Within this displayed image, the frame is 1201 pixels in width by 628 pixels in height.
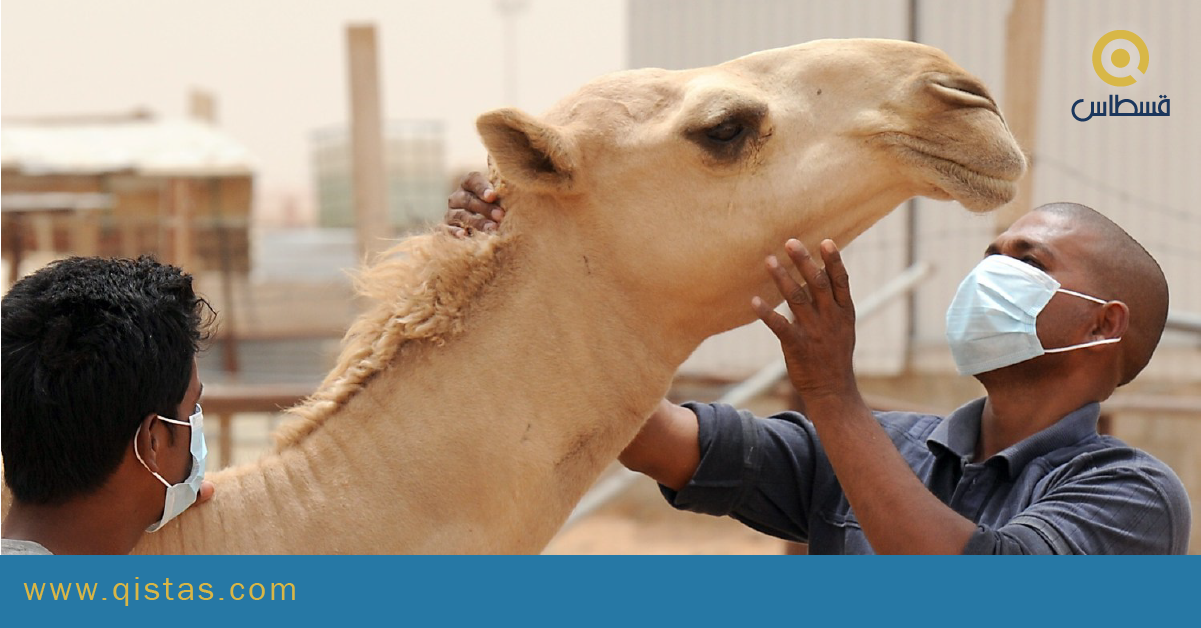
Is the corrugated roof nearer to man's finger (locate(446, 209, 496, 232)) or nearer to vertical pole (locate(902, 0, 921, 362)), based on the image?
vertical pole (locate(902, 0, 921, 362))

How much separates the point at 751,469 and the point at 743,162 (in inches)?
30.7

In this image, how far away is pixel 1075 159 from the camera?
7.87m

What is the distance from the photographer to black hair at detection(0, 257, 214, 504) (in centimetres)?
203

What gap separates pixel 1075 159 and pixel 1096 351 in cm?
579

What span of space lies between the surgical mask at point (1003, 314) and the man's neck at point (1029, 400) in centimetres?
6

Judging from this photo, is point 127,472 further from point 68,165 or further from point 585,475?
point 68,165

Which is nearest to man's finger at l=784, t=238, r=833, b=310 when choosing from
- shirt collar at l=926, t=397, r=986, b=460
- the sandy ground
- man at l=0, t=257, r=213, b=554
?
shirt collar at l=926, t=397, r=986, b=460

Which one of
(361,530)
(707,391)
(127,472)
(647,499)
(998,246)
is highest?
(998,246)

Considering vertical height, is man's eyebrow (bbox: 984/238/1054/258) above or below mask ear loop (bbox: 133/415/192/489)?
above

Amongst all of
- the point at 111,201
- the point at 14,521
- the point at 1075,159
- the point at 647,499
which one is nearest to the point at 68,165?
the point at 111,201

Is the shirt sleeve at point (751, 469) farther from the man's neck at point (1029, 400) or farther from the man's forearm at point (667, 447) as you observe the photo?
the man's neck at point (1029, 400)

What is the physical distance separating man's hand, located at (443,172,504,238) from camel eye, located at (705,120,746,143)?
479 millimetres

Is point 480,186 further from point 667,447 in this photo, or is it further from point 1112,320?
point 1112,320

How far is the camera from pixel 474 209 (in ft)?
8.50
